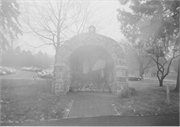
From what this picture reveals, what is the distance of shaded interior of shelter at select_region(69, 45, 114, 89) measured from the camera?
12023 mm

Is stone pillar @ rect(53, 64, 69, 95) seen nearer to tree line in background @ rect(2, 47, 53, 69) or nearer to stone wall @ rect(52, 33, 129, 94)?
stone wall @ rect(52, 33, 129, 94)

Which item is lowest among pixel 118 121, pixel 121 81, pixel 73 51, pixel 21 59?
pixel 118 121

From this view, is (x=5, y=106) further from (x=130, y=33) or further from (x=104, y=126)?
(x=130, y=33)

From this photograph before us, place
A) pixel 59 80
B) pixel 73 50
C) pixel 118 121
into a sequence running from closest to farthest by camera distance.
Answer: pixel 118 121
pixel 59 80
pixel 73 50

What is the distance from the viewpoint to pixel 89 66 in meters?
13.1

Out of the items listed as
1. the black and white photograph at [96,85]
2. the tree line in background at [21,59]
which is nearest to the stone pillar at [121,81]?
the black and white photograph at [96,85]

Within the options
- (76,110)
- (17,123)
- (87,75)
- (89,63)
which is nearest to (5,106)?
(17,123)

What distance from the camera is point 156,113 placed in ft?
20.3

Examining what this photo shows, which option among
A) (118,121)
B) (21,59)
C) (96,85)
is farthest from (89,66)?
(21,59)

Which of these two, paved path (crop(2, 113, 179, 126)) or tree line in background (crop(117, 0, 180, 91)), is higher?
tree line in background (crop(117, 0, 180, 91))

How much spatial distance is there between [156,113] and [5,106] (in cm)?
743

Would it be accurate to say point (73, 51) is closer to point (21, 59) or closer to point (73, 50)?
point (73, 50)

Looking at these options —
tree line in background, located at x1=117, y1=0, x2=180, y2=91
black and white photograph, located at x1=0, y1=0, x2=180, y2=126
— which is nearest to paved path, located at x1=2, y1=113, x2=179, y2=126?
black and white photograph, located at x1=0, y1=0, x2=180, y2=126

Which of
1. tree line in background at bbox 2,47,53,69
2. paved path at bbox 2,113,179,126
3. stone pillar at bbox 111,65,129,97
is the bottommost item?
paved path at bbox 2,113,179,126
